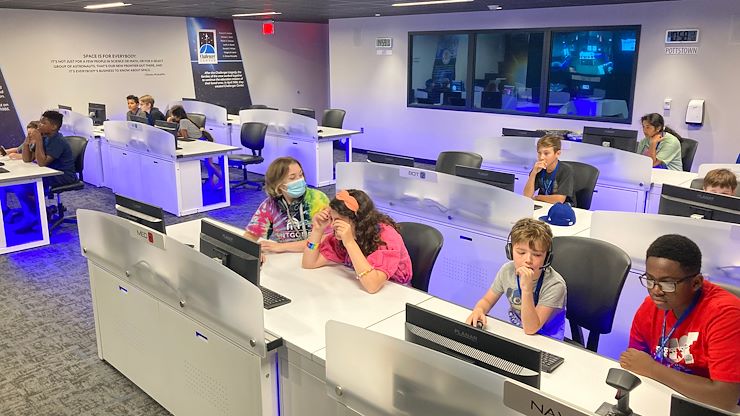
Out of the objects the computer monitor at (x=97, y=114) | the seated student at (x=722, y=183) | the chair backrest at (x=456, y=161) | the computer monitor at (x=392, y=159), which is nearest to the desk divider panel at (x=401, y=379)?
the computer monitor at (x=392, y=159)

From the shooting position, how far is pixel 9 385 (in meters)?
3.26

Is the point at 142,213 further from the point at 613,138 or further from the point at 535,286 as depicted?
the point at 613,138

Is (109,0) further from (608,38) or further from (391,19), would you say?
(608,38)

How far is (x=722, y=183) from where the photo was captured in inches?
138

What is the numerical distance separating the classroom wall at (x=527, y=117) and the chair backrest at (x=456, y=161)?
3.69m

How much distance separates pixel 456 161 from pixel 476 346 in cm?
366

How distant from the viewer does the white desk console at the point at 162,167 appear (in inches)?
256

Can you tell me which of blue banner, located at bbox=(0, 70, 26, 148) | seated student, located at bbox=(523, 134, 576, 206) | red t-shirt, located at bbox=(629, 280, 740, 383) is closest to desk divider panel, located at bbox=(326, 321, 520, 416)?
red t-shirt, located at bbox=(629, 280, 740, 383)

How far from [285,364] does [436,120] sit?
802 centimetres

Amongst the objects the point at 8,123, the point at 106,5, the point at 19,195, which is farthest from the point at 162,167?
the point at 8,123

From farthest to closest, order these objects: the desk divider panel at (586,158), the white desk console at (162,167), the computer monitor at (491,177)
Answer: the white desk console at (162,167) < the desk divider panel at (586,158) < the computer monitor at (491,177)

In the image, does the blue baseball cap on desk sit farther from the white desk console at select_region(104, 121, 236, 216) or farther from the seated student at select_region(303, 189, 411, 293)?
the white desk console at select_region(104, 121, 236, 216)

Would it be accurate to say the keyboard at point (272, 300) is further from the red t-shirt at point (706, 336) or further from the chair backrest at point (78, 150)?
the chair backrest at point (78, 150)

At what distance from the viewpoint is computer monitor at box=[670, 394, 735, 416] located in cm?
117
